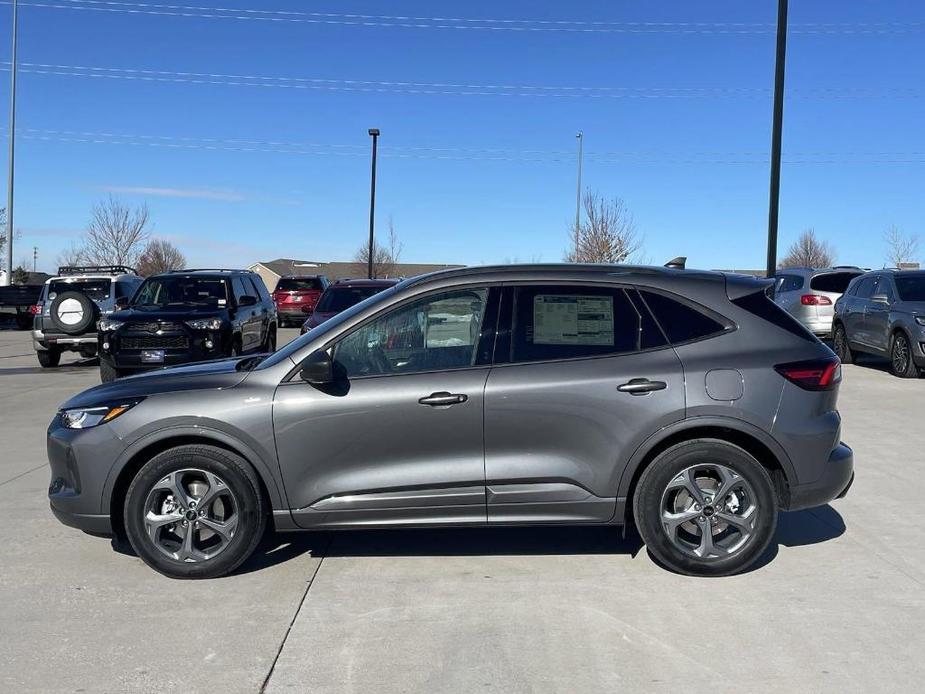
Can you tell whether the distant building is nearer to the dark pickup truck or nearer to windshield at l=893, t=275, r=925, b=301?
the dark pickup truck

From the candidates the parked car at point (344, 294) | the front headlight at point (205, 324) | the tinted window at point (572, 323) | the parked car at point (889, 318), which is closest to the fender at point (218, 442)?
the tinted window at point (572, 323)

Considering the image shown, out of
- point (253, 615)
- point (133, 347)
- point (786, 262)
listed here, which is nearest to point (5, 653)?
point (253, 615)

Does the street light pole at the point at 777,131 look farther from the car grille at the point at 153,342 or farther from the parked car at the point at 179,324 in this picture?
the car grille at the point at 153,342

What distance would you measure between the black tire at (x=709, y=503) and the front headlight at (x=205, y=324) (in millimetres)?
8955

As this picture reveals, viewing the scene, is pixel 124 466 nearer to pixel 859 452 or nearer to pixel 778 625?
pixel 778 625

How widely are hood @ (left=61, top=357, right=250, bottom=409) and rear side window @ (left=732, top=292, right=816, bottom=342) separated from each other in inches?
113

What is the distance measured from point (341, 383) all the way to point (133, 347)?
27.8ft

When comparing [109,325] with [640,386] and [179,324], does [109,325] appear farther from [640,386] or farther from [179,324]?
[640,386]

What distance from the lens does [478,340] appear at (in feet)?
16.4

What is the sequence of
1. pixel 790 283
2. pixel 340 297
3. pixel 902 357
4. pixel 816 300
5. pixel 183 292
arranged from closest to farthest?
pixel 902 357 < pixel 183 292 < pixel 340 297 < pixel 816 300 < pixel 790 283

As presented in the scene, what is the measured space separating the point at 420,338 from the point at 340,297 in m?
10.1

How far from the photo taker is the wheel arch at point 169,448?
4.87m

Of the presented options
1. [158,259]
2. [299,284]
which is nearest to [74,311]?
[299,284]

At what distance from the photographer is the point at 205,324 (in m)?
12.6
